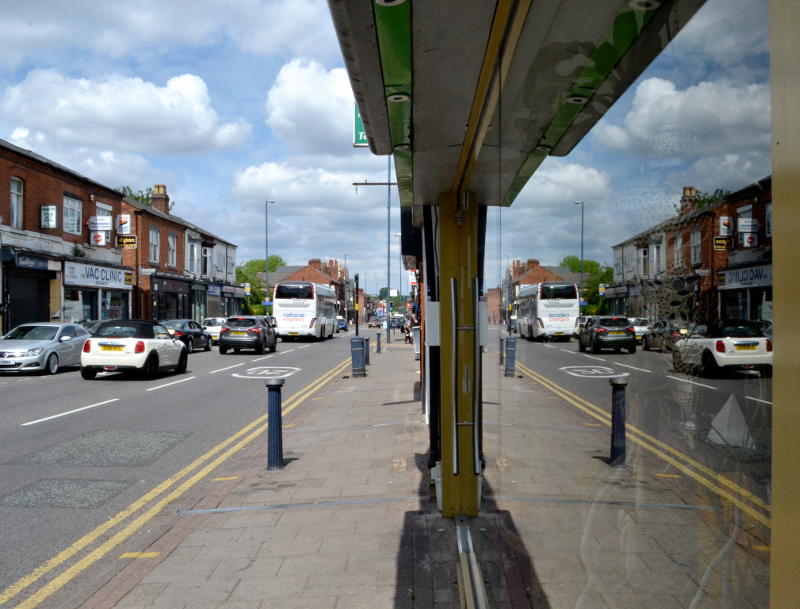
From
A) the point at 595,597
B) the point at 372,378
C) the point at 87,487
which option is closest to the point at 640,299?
the point at 595,597

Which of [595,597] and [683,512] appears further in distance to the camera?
[595,597]

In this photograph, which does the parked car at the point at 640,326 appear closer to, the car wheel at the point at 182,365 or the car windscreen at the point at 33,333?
the car wheel at the point at 182,365

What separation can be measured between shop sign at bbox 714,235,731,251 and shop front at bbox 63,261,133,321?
1267 inches

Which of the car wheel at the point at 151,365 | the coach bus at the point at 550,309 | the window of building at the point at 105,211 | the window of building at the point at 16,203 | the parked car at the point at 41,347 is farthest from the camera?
the window of building at the point at 105,211

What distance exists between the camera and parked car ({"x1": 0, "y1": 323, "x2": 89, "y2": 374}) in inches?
696

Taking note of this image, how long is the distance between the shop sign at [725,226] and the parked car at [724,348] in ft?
0.48

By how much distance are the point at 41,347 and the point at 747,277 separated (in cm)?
1983

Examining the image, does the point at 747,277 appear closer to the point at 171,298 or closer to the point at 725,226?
the point at 725,226

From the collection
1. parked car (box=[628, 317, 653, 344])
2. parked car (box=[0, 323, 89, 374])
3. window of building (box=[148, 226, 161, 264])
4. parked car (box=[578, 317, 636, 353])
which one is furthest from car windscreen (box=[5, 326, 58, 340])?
window of building (box=[148, 226, 161, 264])

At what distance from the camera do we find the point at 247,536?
502cm

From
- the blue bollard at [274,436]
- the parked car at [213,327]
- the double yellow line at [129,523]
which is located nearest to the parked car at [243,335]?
the parked car at [213,327]

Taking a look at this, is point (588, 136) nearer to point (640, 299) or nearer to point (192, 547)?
point (640, 299)

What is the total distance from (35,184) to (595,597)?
31.0m

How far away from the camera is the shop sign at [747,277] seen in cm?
104
